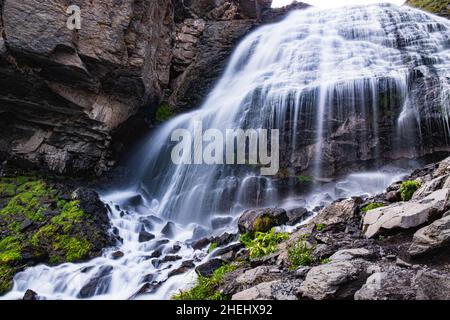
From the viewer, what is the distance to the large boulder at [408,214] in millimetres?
5641

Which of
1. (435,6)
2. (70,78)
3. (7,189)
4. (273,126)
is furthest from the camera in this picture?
(435,6)

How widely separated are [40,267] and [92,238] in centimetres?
160

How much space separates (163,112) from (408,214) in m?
14.9

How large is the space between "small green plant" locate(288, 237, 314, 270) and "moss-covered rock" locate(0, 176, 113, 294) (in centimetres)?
615

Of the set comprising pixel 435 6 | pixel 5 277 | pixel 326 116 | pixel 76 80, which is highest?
pixel 435 6

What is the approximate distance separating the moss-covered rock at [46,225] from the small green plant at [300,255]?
6.15 meters

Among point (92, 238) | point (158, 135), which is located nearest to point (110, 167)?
point (158, 135)

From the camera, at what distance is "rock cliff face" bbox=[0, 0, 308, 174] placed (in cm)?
1152

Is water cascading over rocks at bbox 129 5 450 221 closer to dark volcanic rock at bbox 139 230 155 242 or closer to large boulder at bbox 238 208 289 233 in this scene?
dark volcanic rock at bbox 139 230 155 242

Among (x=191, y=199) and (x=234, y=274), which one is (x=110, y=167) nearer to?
(x=191, y=199)

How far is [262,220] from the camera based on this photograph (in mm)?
9008

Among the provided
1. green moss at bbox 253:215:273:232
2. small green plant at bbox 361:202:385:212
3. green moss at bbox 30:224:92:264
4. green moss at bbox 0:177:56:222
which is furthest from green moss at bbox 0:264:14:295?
small green plant at bbox 361:202:385:212

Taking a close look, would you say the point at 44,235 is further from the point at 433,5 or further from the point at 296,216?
the point at 433,5

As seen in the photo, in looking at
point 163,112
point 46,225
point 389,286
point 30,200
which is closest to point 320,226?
point 389,286
